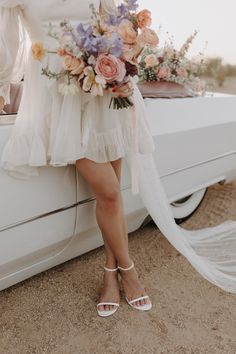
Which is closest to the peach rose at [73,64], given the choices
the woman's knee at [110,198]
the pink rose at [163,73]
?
the woman's knee at [110,198]

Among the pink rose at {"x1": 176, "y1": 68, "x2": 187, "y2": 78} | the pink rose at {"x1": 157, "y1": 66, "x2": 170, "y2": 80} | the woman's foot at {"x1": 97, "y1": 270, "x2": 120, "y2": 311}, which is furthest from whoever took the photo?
the pink rose at {"x1": 176, "y1": 68, "x2": 187, "y2": 78}

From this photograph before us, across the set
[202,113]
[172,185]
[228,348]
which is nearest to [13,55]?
[172,185]

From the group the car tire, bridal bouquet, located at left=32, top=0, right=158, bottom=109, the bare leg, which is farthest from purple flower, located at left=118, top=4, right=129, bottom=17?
the car tire

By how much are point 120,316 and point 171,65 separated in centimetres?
157

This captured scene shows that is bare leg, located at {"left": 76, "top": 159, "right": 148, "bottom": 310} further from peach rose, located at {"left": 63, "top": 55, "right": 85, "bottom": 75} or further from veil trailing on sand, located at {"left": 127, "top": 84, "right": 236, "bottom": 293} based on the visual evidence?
peach rose, located at {"left": 63, "top": 55, "right": 85, "bottom": 75}

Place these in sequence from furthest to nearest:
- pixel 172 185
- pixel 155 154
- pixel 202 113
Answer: pixel 202 113 < pixel 172 185 < pixel 155 154

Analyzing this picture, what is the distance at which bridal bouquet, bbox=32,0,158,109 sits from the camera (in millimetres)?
1383

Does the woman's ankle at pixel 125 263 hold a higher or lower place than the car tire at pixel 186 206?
higher

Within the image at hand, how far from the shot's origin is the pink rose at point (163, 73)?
2.40 meters

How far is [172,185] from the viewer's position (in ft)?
7.55

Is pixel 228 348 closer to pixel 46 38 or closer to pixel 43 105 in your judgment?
pixel 43 105

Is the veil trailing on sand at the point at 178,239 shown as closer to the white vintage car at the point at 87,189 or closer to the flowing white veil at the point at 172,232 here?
the flowing white veil at the point at 172,232

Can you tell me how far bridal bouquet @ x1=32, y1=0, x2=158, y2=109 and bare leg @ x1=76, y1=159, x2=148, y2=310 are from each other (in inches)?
12.9

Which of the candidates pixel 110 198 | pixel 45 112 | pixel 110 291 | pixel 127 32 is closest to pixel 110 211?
pixel 110 198
